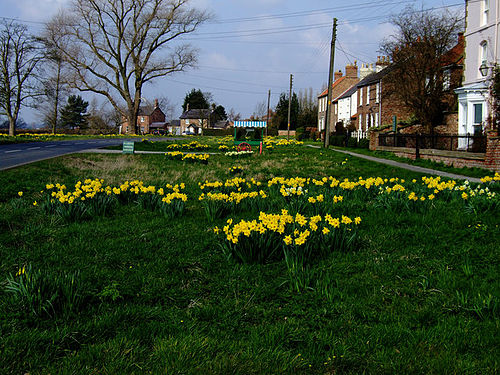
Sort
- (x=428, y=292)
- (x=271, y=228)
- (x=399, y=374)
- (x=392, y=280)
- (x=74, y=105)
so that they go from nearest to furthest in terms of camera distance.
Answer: (x=399, y=374) → (x=428, y=292) → (x=392, y=280) → (x=271, y=228) → (x=74, y=105)

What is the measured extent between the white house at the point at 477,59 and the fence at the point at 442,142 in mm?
3750

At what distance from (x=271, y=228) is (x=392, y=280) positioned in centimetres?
126

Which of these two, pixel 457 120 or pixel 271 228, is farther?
pixel 457 120

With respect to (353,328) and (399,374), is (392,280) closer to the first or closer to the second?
(353,328)

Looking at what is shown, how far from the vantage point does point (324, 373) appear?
8.53 feet

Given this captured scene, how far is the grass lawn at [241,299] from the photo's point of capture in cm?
270

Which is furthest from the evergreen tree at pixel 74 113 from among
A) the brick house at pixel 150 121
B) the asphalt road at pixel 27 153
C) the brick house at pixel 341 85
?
the asphalt road at pixel 27 153

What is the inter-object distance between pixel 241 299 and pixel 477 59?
1013 inches

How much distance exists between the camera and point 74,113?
3524 inches

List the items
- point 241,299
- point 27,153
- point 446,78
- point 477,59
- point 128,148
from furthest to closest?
point 446,78 < point 477,59 < point 128,148 < point 27,153 < point 241,299

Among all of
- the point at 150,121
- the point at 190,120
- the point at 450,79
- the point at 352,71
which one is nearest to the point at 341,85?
the point at 352,71

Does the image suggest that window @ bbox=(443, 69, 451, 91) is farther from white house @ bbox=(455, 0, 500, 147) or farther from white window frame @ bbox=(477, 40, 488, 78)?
white window frame @ bbox=(477, 40, 488, 78)

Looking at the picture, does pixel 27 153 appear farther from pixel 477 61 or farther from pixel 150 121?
pixel 150 121

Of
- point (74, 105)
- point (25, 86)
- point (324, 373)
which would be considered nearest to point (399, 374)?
point (324, 373)
